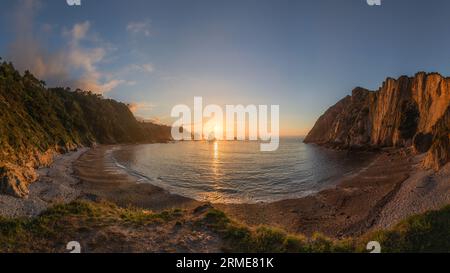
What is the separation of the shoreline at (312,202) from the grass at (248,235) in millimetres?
4518

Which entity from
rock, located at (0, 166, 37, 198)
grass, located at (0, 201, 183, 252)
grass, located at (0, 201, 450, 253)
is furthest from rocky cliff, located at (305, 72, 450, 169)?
rock, located at (0, 166, 37, 198)

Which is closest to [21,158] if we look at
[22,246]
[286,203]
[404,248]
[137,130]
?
[22,246]

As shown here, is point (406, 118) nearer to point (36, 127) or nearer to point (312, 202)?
point (312, 202)

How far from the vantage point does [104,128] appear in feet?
462

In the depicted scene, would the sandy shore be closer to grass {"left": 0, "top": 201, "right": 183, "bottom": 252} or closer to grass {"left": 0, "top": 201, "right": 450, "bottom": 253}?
grass {"left": 0, "top": 201, "right": 183, "bottom": 252}

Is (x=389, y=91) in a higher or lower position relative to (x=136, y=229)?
higher

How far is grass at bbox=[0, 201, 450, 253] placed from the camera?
897cm

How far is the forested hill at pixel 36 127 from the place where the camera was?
24.7 meters

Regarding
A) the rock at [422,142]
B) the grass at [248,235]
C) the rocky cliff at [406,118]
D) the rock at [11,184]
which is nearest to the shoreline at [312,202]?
the rock at [11,184]

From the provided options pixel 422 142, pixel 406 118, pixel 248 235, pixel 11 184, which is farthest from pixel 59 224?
pixel 406 118

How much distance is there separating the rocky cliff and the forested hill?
4953cm

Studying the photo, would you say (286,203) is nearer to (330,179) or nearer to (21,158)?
(330,179)

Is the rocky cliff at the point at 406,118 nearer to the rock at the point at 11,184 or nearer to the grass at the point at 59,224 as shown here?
the grass at the point at 59,224
